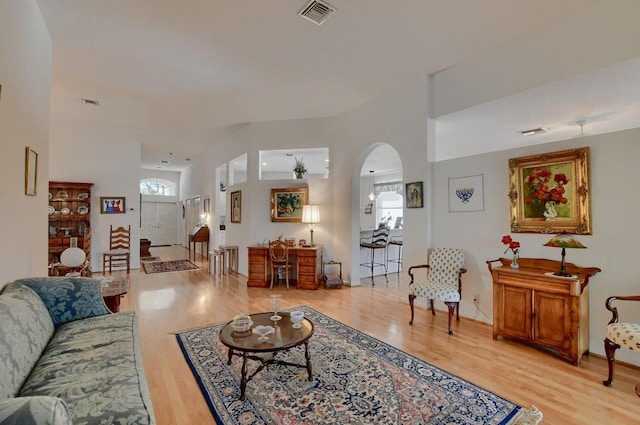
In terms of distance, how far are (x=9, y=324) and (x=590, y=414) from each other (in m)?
3.65

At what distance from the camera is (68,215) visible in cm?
659

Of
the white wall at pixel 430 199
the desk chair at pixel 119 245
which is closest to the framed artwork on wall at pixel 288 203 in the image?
the white wall at pixel 430 199

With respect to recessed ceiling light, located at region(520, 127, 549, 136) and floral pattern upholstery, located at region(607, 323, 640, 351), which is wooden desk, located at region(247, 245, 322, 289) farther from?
recessed ceiling light, located at region(520, 127, 549, 136)

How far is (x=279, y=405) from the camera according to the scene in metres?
2.10

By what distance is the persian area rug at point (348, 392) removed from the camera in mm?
1981

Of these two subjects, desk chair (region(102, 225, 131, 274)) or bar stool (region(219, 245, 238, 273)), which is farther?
desk chair (region(102, 225, 131, 274))

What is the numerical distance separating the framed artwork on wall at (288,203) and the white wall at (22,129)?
12.0 feet

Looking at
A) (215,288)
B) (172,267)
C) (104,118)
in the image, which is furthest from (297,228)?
(104,118)

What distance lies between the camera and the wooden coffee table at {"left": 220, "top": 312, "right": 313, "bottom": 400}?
217 cm

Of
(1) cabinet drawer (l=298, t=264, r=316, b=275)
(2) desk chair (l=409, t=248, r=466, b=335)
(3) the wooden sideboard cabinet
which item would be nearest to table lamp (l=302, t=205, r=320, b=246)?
(1) cabinet drawer (l=298, t=264, r=316, b=275)

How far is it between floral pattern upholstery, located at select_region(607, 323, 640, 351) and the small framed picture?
8796 millimetres

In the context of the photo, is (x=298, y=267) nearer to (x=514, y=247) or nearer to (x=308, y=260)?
(x=308, y=260)

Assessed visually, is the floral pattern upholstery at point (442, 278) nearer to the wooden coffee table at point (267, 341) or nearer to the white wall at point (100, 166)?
A: the wooden coffee table at point (267, 341)

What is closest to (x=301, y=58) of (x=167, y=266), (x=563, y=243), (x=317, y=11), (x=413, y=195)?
(x=317, y=11)
